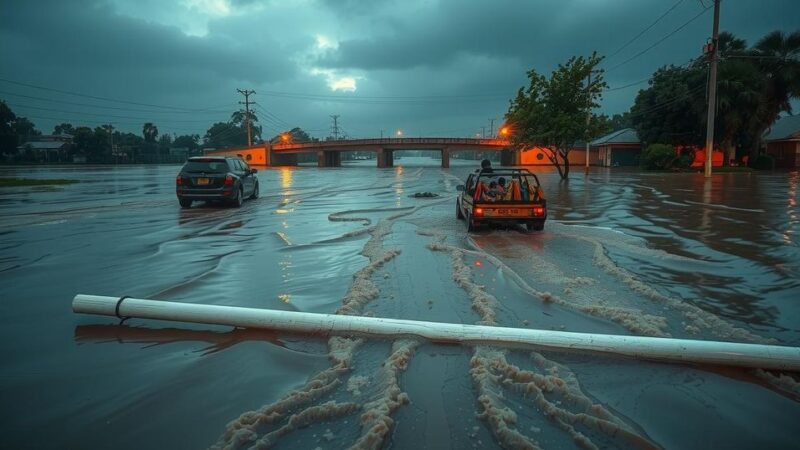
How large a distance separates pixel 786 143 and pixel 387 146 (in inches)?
2118

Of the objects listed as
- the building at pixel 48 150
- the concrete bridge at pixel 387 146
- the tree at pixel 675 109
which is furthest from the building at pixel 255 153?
the tree at pixel 675 109

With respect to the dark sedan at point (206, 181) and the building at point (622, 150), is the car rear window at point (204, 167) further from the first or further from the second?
the building at point (622, 150)

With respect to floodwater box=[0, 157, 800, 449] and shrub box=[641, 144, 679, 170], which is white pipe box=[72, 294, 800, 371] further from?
shrub box=[641, 144, 679, 170]

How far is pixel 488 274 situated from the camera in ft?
22.5

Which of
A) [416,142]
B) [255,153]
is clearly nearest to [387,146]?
[416,142]

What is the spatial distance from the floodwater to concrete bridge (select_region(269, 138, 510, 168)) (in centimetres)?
6857

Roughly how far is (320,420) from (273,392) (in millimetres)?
564

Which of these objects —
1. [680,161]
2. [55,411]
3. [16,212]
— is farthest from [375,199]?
[680,161]

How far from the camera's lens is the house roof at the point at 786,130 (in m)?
50.7

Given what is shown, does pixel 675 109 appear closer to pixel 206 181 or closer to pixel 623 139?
pixel 623 139

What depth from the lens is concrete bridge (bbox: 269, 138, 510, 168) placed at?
263 feet

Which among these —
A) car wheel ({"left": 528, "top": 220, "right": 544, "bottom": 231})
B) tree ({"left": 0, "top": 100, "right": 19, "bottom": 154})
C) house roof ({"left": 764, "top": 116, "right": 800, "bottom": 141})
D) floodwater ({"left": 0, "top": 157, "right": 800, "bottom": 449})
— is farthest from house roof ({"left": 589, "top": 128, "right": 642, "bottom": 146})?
tree ({"left": 0, "top": 100, "right": 19, "bottom": 154})

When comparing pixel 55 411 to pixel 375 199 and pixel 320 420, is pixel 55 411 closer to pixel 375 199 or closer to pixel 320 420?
pixel 320 420

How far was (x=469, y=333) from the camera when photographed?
424cm
